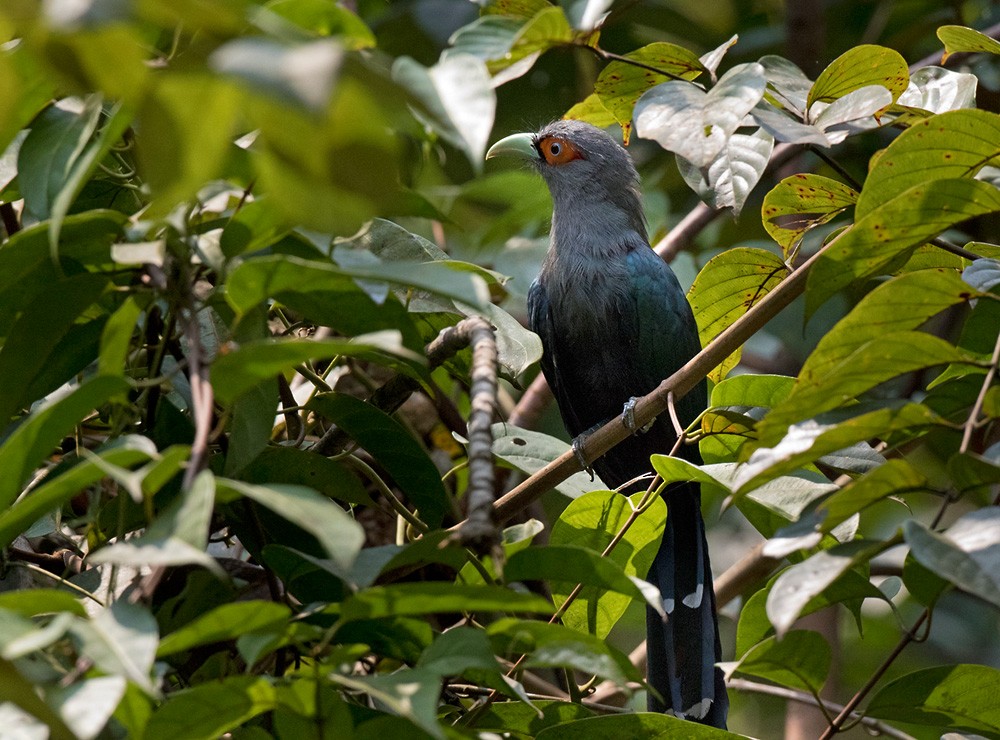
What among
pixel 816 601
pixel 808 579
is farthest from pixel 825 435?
pixel 816 601

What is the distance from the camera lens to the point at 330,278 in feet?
4.97

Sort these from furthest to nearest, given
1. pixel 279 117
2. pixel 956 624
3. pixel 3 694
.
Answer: pixel 956 624 → pixel 3 694 → pixel 279 117

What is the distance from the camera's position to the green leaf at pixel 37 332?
5.37 ft

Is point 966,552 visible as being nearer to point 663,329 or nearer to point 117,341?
point 117,341

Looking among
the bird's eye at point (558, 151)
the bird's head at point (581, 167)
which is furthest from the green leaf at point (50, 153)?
the bird's eye at point (558, 151)

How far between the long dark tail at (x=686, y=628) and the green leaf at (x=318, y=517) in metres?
1.72

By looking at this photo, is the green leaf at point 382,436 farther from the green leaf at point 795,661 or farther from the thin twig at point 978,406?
the thin twig at point 978,406

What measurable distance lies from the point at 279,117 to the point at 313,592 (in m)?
1.12

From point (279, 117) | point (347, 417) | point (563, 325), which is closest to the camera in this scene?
point (279, 117)

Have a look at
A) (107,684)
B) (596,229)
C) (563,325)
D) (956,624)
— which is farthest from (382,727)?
(956,624)

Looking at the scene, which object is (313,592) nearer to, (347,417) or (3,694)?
(347,417)

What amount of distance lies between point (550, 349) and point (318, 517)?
9.75 ft

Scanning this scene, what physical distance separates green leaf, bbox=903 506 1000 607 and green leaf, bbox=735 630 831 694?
1.34 feet

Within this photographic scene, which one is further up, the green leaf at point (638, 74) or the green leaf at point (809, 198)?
the green leaf at point (638, 74)
